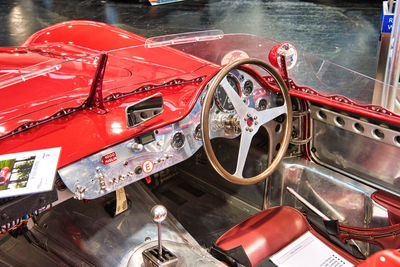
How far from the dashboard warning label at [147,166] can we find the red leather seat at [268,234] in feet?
1.96

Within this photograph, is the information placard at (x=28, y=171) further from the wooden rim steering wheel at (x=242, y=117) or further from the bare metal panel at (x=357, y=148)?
the bare metal panel at (x=357, y=148)

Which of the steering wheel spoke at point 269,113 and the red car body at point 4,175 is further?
the steering wheel spoke at point 269,113

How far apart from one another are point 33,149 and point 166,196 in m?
1.83

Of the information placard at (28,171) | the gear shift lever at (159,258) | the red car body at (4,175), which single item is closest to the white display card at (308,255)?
the gear shift lever at (159,258)

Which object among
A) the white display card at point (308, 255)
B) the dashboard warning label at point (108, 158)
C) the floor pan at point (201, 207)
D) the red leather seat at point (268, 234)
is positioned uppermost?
the dashboard warning label at point (108, 158)

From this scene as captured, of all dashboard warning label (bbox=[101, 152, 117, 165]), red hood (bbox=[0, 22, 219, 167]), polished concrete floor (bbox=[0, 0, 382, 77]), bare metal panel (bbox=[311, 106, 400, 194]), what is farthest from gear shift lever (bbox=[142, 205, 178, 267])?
polished concrete floor (bbox=[0, 0, 382, 77])

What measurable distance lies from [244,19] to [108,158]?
7.29 m

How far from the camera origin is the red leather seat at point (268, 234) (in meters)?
2.25

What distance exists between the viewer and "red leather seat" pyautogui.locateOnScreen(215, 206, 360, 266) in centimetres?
225

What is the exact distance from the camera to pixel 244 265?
7.00ft

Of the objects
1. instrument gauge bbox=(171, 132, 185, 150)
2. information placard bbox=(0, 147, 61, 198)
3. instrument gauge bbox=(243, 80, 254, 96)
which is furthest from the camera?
instrument gauge bbox=(243, 80, 254, 96)

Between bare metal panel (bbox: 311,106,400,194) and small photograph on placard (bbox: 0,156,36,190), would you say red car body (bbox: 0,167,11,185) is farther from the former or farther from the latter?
bare metal panel (bbox: 311,106,400,194)

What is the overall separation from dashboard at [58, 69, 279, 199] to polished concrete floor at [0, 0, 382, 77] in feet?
13.5

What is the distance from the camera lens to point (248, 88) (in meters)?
2.39
